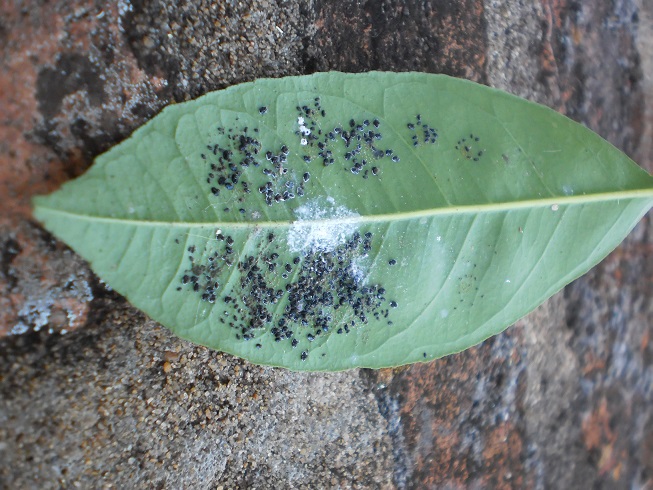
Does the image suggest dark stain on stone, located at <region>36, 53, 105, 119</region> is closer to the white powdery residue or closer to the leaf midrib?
the leaf midrib

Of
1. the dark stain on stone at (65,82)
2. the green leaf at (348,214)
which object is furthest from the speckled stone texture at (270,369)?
the green leaf at (348,214)

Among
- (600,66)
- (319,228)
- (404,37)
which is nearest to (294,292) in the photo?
(319,228)

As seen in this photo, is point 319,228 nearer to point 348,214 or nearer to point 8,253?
point 348,214

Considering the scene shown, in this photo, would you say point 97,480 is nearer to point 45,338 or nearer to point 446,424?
point 45,338

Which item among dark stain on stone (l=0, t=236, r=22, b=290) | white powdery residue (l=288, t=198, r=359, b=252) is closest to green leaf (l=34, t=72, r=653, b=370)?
white powdery residue (l=288, t=198, r=359, b=252)

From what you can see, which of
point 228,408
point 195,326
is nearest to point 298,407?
point 228,408

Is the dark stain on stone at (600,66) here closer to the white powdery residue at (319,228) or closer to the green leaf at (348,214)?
the green leaf at (348,214)
